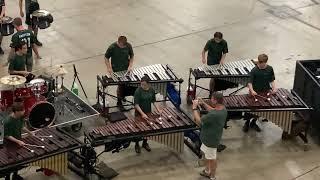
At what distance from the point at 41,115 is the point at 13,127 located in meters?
1.27

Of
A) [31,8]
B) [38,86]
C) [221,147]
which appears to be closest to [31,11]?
[31,8]

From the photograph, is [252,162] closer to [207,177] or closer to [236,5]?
[207,177]

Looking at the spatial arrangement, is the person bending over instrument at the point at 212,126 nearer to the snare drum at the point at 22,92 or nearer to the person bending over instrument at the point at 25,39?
the snare drum at the point at 22,92

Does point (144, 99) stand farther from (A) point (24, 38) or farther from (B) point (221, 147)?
(A) point (24, 38)

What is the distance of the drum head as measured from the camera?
1134 cm

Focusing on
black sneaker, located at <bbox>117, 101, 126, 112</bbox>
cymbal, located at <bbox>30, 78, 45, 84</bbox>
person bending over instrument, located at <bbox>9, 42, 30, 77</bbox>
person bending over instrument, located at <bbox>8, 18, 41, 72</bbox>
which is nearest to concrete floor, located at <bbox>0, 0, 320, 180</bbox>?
black sneaker, located at <bbox>117, 101, 126, 112</bbox>

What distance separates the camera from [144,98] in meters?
11.5

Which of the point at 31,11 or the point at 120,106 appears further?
the point at 31,11

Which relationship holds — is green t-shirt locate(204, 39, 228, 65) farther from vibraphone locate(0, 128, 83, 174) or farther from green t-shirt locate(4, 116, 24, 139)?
green t-shirt locate(4, 116, 24, 139)

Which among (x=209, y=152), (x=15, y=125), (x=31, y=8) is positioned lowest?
(x=209, y=152)

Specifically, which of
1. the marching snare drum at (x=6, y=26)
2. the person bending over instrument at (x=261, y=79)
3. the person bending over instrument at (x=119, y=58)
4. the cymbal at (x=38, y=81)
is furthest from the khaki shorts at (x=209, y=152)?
the marching snare drum at (x=6, y=26)

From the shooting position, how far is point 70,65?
589 inches

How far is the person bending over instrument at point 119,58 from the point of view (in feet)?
42.7

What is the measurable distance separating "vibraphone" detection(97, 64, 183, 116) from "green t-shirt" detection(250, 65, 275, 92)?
59.6 inches
